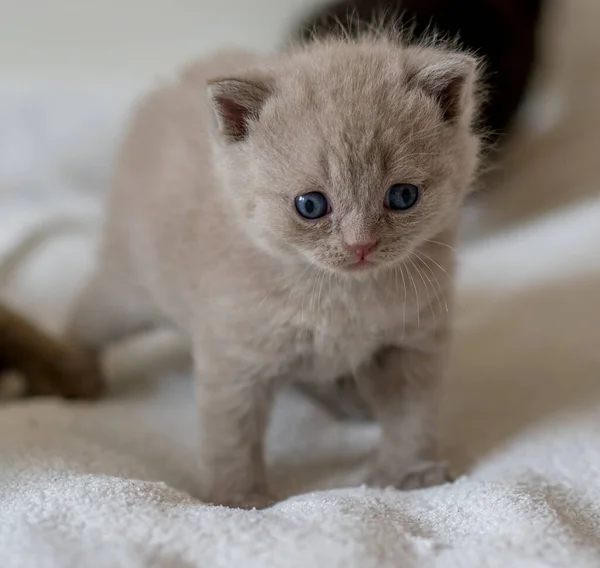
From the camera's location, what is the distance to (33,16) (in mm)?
2137

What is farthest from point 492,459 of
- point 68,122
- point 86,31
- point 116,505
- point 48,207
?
point 86,31

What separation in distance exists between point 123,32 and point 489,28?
1.05m

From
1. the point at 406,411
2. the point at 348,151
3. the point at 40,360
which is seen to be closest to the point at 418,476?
the point at 406,411

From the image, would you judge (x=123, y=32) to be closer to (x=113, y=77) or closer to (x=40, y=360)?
(x=113, y=77)

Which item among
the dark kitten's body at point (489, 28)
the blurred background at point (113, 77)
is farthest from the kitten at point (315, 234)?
the blurred background at point (113, 77)

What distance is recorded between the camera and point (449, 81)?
927 millimetres

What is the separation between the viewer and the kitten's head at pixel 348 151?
34.1 inches

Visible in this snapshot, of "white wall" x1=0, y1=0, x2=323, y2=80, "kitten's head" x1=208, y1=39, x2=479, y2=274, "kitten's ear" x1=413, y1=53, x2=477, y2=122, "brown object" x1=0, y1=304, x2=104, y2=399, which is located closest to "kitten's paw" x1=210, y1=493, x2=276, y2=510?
"kitten's head" x1=208, y1=39, x2=479, y2=274

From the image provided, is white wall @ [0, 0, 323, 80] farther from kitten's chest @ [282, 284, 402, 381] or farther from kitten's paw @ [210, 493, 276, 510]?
kitten's paw @ [210, 493, 276, 510]

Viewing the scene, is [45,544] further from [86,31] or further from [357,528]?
[86,31]

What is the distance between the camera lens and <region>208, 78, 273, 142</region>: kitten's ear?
2.99 feet

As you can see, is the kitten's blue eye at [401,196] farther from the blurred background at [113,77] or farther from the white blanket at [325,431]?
the blurred background at [113,77]

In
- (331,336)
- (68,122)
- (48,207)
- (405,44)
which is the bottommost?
(48,207)

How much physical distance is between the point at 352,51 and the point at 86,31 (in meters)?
1.43
